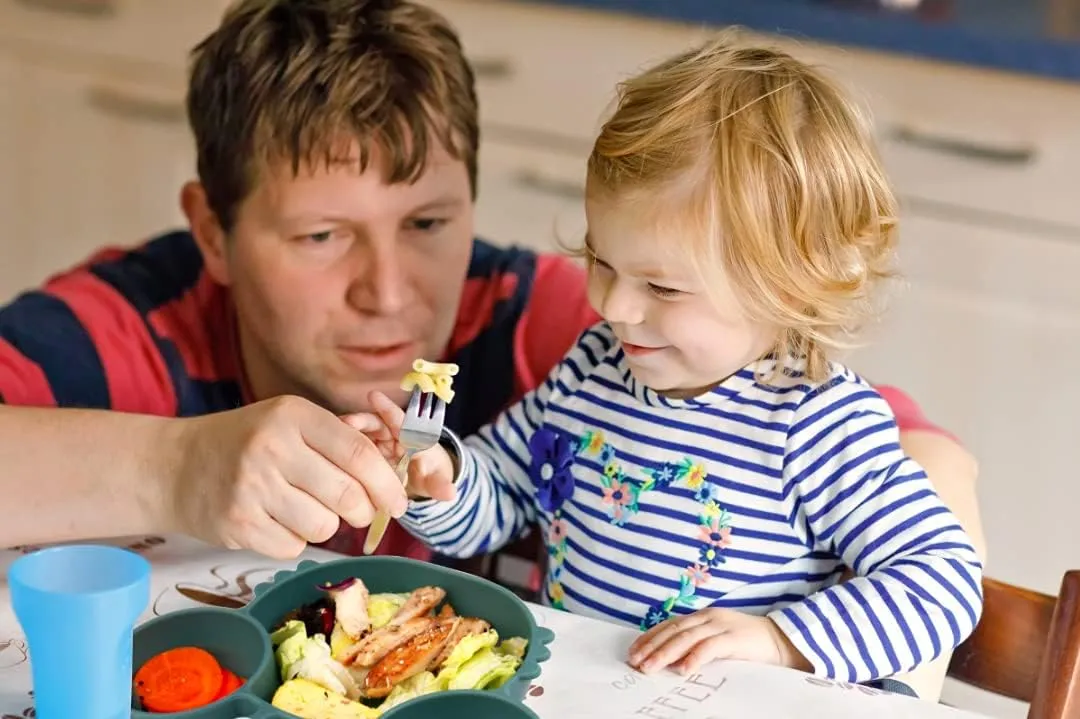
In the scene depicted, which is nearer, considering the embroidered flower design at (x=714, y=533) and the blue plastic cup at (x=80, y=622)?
the blue plastic cup at (x=80, y=622)

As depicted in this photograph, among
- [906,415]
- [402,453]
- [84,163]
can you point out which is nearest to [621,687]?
[402,453]

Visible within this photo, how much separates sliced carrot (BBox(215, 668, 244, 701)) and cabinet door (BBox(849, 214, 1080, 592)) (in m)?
1.31

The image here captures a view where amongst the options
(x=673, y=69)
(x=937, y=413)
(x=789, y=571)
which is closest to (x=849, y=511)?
(x=789, y=571)

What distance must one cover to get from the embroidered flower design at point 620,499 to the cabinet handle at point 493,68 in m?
1.19

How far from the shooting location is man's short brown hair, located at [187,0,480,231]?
1.16m

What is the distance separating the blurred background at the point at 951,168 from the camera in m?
1.83

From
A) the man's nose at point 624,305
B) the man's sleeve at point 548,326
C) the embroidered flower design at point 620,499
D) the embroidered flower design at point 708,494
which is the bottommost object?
the embroidered flower design at point 620,499

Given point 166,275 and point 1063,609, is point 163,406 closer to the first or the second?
point 166,275

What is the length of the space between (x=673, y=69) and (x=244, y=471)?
1.42 feet

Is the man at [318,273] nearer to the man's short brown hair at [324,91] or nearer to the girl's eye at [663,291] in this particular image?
the man's short brown hair at [324,91]

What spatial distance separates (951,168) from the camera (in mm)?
1883

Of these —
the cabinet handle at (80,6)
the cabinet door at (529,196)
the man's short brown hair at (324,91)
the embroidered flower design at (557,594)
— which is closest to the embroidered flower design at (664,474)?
the embroidered flower design at (557,594)

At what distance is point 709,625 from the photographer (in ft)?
2.89

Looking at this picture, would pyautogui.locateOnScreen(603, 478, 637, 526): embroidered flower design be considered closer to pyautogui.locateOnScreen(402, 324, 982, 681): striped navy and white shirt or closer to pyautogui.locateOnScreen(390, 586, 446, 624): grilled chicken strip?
pyautogui.locateOnScreen(402, 324, 982, 681): striped navy and white shirt
